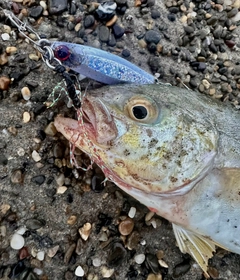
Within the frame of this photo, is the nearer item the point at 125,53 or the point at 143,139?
the point at 143,139

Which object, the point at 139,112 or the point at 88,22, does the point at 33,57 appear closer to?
the point at 88,22

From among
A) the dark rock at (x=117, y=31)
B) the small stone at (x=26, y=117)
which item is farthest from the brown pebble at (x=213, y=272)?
the dark rock at (x=117, y=31)

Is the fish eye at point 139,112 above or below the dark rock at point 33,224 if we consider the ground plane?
above

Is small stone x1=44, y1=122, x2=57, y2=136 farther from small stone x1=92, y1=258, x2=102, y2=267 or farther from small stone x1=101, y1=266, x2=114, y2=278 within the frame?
small stone x1=101, y1=266, x2=114, y2=278

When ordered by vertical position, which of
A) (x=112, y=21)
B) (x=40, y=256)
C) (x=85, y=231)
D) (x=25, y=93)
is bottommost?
(x=40, y=256)

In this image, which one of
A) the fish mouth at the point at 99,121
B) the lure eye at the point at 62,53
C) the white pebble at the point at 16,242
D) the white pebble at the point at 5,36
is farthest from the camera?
the white pebble at the point at 5,36

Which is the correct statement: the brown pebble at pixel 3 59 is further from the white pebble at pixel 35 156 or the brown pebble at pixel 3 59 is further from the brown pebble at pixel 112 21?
the brown pebble at pixel 112 21

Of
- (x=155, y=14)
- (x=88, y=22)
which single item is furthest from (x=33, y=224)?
(x=155, y=14)
